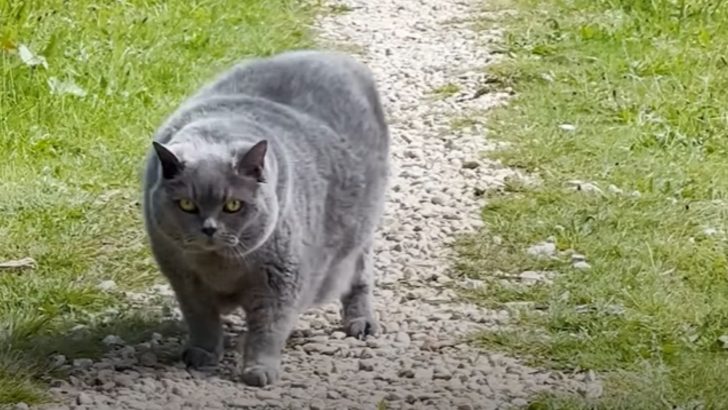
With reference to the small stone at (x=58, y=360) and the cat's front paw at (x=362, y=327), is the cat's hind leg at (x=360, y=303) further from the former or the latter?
the small stone at (x=58, y=360)

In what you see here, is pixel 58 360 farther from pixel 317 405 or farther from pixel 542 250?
pixel 542 250

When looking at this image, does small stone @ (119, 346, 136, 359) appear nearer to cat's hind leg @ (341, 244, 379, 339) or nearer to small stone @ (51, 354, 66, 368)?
small stone @ (51, 354, 66, 368)

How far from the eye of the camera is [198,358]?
4.84 m

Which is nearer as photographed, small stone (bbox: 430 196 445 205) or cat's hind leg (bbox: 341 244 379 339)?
cat's hind leg (bbox: 341 244 379 339)

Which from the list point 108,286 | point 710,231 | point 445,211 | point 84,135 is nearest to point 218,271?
point 108,286

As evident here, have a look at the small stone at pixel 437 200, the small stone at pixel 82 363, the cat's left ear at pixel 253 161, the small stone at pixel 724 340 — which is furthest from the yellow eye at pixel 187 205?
the small stone at pixel 437 200

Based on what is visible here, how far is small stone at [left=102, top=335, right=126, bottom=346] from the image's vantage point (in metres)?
5.00

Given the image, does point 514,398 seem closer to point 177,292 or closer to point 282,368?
point 282,368

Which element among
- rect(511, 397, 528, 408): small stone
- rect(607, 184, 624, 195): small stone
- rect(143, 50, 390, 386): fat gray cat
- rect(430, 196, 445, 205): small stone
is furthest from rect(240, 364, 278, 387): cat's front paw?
rect(607, 184, 624, 195): small stone

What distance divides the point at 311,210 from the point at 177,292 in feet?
1.68

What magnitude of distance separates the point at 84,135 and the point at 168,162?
8.69 feet

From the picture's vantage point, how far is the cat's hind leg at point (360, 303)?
527 cm

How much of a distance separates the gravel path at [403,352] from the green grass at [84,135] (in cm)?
24

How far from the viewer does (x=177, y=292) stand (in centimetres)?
482
